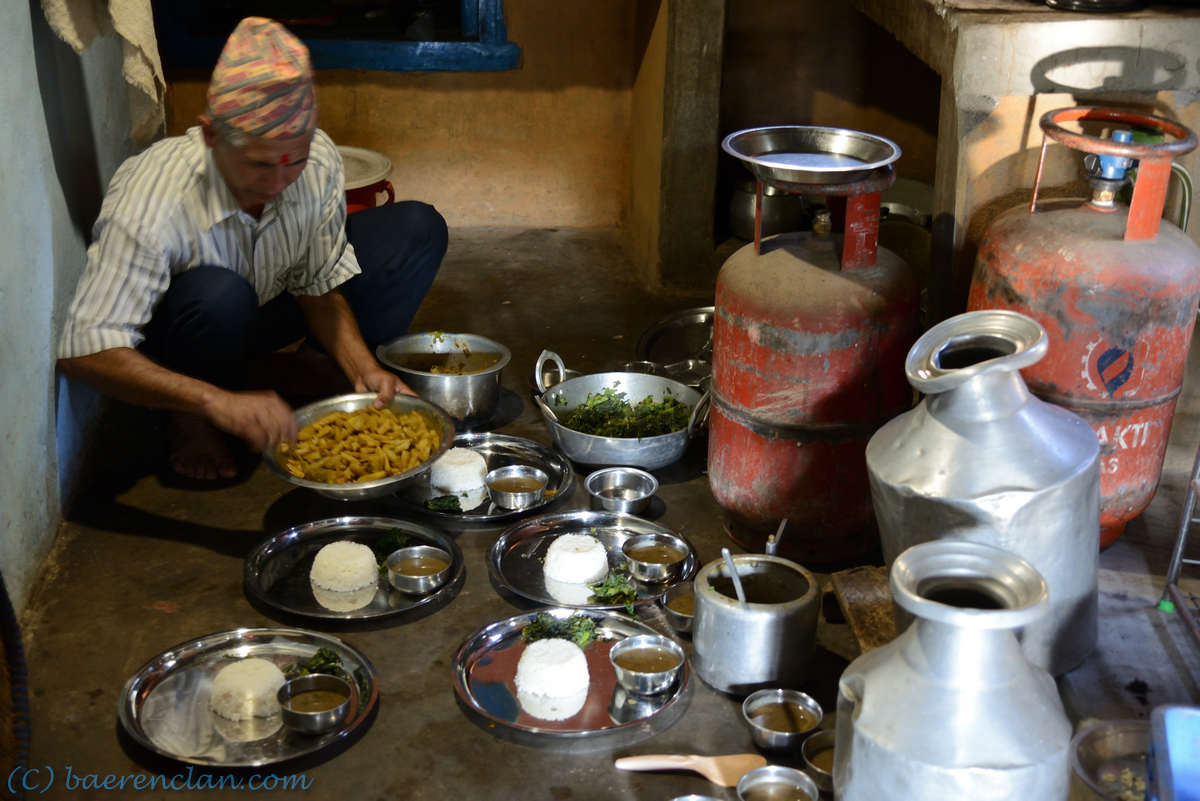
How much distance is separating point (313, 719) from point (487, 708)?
410 mm

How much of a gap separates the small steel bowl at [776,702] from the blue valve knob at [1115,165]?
1613 millimetres

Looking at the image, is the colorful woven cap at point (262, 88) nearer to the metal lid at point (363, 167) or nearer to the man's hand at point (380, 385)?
the man's hand at point (380, 385)

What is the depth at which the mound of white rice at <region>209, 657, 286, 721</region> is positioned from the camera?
2.73 m

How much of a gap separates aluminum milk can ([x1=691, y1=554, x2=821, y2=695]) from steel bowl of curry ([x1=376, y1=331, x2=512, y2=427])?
142 cm

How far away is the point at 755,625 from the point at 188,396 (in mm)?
1664

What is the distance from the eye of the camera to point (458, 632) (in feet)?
10.4

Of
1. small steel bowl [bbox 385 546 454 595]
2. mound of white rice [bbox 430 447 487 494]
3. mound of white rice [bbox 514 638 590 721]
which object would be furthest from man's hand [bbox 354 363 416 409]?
mound of white rice [bbox 514 638 590 721]

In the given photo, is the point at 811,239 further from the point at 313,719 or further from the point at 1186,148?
the point at 313,719

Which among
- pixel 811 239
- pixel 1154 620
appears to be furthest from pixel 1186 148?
pixel 1154 620

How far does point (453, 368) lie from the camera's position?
13.9 feet

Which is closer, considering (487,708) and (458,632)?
(487,708)

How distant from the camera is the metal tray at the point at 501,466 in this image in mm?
3648
